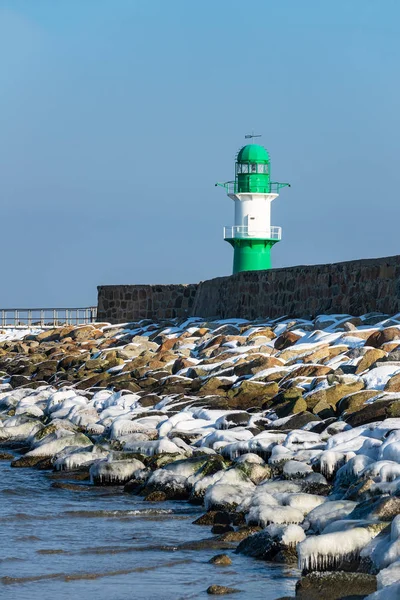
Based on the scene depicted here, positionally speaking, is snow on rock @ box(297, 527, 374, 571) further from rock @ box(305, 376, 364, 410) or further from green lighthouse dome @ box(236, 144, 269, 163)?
green lighthouse dome @ box(236, 144, 269, 163)

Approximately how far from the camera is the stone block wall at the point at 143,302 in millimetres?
24719

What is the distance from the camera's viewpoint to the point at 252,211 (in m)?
30.5

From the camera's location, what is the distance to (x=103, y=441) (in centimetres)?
1164

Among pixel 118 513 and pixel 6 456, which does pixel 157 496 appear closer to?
pixel 118 513

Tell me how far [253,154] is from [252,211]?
1.57 meters

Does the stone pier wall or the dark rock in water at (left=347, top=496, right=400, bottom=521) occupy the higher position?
the stone pier wall

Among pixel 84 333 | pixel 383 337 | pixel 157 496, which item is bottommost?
pixel 157 496

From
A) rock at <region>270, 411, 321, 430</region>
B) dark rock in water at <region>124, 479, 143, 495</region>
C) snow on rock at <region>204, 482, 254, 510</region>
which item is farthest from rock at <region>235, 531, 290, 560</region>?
rock at <region>270, 411, 321, 430</region>

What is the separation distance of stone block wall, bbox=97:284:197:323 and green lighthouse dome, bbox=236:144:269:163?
6243 mm

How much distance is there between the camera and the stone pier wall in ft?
54.7

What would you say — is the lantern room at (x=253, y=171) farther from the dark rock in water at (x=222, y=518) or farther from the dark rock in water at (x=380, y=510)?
the dark rock in water at (x=380, y=510)

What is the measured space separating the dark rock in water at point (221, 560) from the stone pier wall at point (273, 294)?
9.42 metres

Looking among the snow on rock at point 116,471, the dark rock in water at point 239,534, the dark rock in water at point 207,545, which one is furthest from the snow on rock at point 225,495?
the snow on rock at point 116,471

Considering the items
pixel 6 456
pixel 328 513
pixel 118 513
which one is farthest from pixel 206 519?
pixel 6 456
